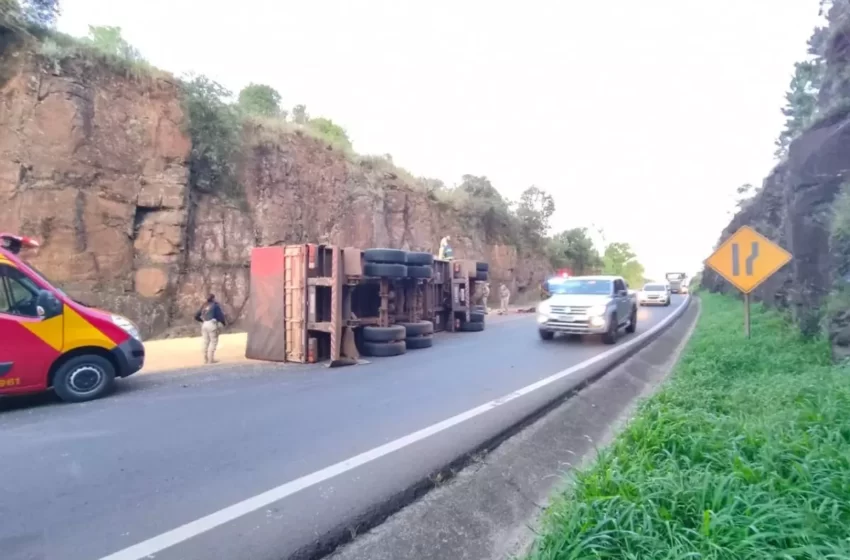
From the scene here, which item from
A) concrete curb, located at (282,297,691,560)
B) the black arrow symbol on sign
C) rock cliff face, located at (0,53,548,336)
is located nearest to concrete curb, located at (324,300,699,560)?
concrete curb, located at (282,297,691,560)

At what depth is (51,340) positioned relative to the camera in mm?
6898

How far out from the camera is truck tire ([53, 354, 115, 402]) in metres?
7.00

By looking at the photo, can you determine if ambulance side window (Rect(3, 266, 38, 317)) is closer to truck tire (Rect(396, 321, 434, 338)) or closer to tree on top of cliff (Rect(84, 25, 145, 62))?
truck tire (Rect(396, 321, 434, 338))

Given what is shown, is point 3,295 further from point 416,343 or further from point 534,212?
point 534,212

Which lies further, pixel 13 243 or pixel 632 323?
pixel 632 323

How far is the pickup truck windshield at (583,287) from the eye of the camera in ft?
46.4

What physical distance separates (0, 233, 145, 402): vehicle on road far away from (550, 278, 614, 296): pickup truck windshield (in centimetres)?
1058

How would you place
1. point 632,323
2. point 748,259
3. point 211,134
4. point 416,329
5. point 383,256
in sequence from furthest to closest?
point 211,134, point 632,323, point 416,329, point 383,256, point 748,259

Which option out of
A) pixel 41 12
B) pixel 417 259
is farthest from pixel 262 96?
pixel 417 259

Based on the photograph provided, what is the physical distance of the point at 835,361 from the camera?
297 inches

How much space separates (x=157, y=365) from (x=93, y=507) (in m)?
6.99

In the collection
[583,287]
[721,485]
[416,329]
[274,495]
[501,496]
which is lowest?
[501,496]

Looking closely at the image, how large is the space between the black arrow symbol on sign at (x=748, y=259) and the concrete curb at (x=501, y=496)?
152 inches

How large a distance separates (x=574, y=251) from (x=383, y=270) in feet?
139
